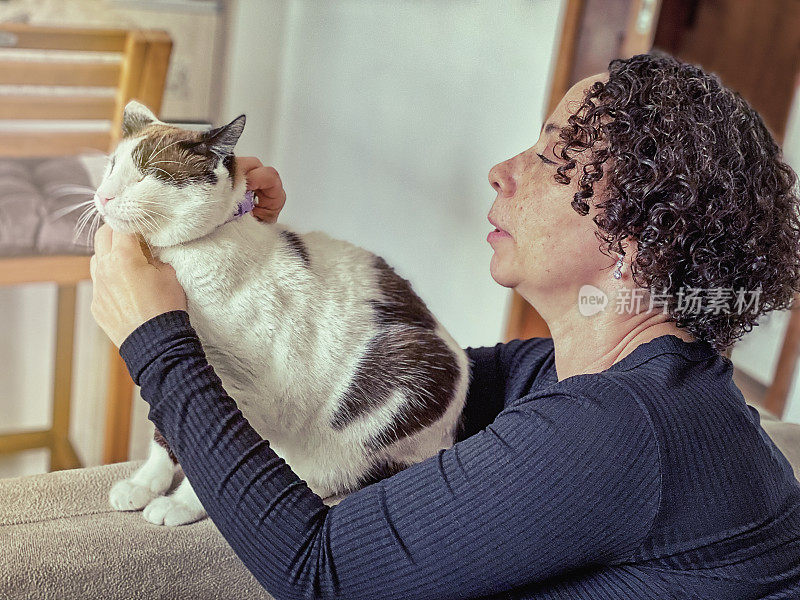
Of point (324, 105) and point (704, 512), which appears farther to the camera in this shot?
point (324, 105)

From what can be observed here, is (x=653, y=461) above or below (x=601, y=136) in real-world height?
below

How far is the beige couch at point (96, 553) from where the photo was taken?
0.89 meters

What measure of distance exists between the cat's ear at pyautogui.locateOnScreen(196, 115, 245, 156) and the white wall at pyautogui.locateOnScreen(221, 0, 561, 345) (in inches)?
44.9

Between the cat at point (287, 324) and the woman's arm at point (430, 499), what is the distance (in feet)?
0.32

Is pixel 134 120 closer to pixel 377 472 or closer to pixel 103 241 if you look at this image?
pixel 103 241

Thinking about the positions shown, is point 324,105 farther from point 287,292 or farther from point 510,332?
point 287,292

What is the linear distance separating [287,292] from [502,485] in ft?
1.10

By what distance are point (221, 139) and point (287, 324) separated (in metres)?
0.22

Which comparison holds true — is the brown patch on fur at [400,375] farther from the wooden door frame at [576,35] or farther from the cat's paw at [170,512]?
the wooden door frame at [576,35]

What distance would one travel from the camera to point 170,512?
992mm

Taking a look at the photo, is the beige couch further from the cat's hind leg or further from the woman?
the woman

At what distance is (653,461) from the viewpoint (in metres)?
0.75

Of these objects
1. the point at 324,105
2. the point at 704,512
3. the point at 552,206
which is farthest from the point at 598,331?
the point at 324,105

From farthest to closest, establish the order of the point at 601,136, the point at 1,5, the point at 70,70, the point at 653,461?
the point at 1,5
the point at 70,70
the point at 601,136
the point at 653,461
